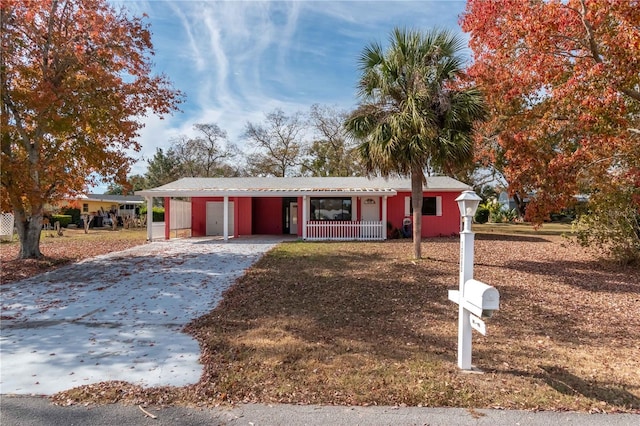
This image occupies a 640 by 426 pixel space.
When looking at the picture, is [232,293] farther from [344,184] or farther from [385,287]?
[344,184]

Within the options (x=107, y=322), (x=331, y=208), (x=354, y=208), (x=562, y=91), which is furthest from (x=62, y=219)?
(x=562, y=91)

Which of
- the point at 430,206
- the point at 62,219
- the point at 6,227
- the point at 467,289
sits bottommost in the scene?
the point at 467,289

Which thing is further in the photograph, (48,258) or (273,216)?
(273,216)

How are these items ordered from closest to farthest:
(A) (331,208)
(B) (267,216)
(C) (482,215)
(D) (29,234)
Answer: (D) (29,234) → (A) (331,208) → (B) (267,216) → (C) (482,215)

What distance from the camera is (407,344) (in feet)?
15.6

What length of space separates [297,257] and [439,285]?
16.3 feet

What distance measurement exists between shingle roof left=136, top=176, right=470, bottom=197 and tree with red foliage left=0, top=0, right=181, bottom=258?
4982mm

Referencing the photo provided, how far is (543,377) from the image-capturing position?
386 centimetres

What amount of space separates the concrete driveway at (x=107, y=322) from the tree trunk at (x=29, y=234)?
1533 millimetres

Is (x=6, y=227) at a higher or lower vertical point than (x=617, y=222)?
lower

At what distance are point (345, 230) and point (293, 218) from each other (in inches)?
169

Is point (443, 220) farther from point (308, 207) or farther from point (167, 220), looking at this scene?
point (167, 220)

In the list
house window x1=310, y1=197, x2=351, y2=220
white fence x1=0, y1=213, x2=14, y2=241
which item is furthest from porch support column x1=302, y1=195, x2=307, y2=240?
white fence x1=0, y1=213, x2=14, y2=241

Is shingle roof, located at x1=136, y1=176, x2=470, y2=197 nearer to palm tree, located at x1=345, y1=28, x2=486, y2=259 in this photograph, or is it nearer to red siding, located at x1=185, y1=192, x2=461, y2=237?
red siding, located at x1=185, y1=192, x2=461, y2=237
